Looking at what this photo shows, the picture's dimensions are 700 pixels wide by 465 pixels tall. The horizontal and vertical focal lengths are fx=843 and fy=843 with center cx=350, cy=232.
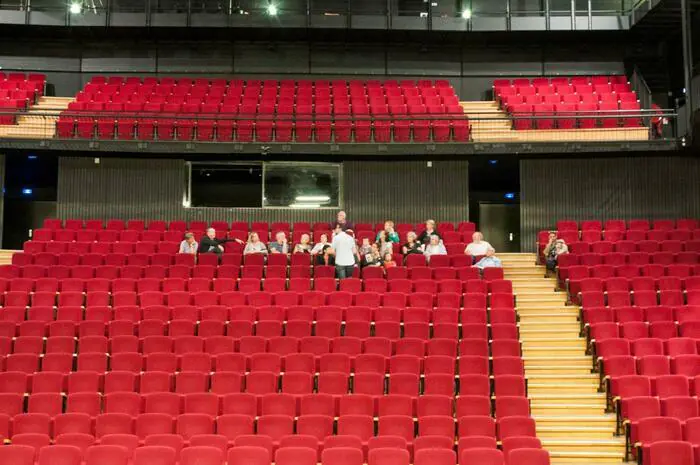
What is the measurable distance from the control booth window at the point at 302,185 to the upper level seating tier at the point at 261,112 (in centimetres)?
54

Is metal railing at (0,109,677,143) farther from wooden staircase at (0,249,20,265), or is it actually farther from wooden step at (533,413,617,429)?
wooden step at (533,413,617,429)

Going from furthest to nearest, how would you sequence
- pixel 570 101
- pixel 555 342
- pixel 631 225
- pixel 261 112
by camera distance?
pixel 570 101 < pixel 261 112 < pixel 631 225 < pixel 555 342

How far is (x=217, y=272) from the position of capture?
432 inches

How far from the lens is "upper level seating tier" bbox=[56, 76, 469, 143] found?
14219 mm

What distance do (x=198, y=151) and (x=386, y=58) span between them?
5264mm

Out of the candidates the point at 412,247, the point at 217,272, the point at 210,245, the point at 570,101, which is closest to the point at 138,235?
the point at 210,245

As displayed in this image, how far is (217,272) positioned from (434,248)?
9.68 feet

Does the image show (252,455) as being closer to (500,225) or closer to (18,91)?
(500,225)

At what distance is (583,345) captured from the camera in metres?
9.76

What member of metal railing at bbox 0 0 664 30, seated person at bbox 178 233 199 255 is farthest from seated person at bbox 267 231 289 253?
metal railing at bbox 0 0 664 30

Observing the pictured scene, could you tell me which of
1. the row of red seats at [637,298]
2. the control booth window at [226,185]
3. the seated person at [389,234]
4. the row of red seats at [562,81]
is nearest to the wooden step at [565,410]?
the row of red seats at [637,298]

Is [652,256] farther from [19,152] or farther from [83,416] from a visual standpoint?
[19,152]

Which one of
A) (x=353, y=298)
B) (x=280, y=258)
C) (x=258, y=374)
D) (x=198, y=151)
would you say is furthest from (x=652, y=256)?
(x=198, y=151)

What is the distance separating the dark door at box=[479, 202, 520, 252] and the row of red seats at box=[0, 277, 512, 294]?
5495 mm
